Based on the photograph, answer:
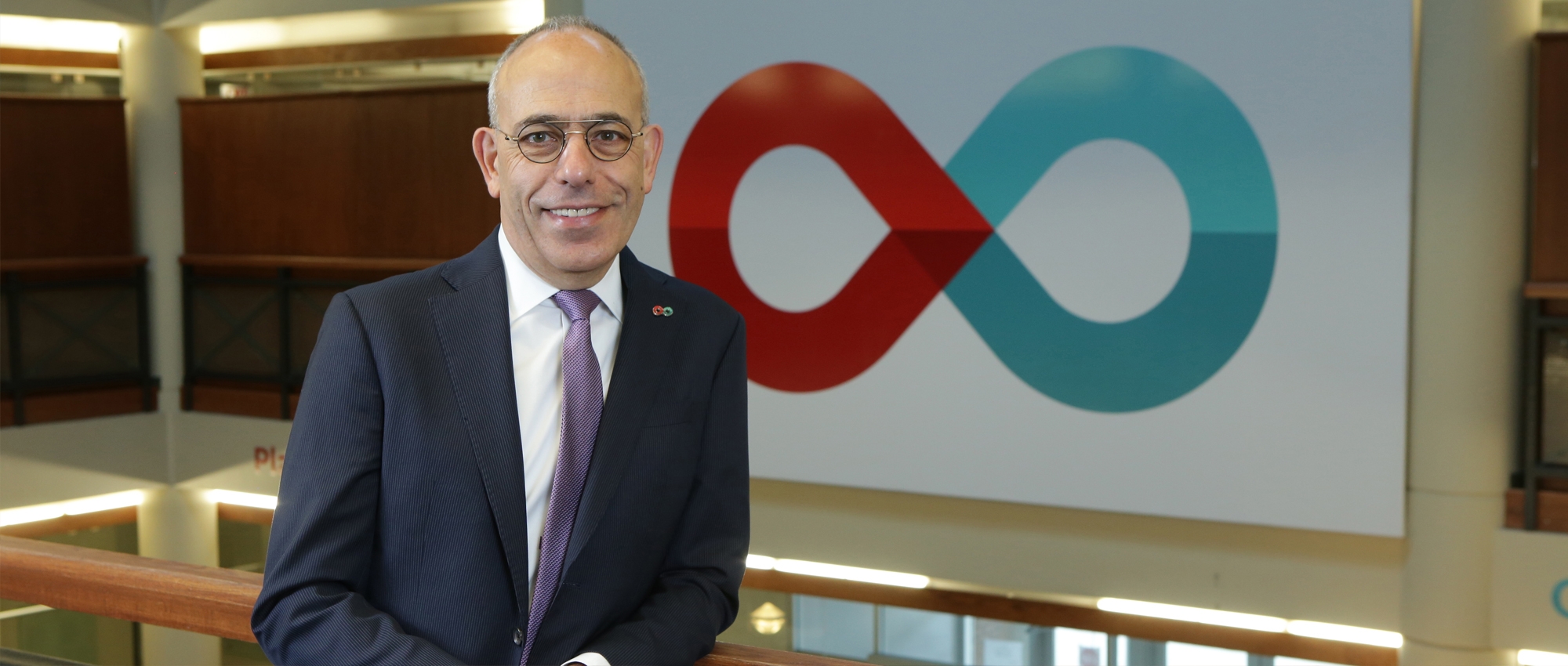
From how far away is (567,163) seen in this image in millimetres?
1432

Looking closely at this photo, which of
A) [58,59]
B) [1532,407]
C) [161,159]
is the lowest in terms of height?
[1532,407]

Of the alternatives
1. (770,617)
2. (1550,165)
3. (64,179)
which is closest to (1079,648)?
(770,617)

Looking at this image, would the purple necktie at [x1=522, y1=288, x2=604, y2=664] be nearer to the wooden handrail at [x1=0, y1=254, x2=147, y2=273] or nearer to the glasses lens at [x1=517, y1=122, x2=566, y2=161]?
the glasses lens at [x1=517, y1=122, x2=566, y2=161]

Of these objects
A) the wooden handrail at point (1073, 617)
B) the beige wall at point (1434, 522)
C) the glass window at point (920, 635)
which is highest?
the beige wall at point (1434, 522)

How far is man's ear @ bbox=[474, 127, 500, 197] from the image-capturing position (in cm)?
152

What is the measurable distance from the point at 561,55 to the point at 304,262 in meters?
7.90

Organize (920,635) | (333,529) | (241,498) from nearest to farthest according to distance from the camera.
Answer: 1. (333,529)
2. (920,635)
3. (241,498)

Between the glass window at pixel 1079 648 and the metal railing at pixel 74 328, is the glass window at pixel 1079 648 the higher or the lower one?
the lower one

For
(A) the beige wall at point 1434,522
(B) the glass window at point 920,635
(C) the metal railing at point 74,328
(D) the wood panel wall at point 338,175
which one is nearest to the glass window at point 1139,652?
(A) the beige wall at point 1434,522

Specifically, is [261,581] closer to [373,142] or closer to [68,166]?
[373,142]

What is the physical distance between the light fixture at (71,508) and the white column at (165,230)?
141 millimetres

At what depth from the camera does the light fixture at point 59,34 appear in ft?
29.1

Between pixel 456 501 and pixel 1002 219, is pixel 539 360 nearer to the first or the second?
pixel 456 501

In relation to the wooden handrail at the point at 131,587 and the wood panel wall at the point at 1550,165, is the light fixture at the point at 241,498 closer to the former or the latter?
the wooden handrail at the point at 131,587
